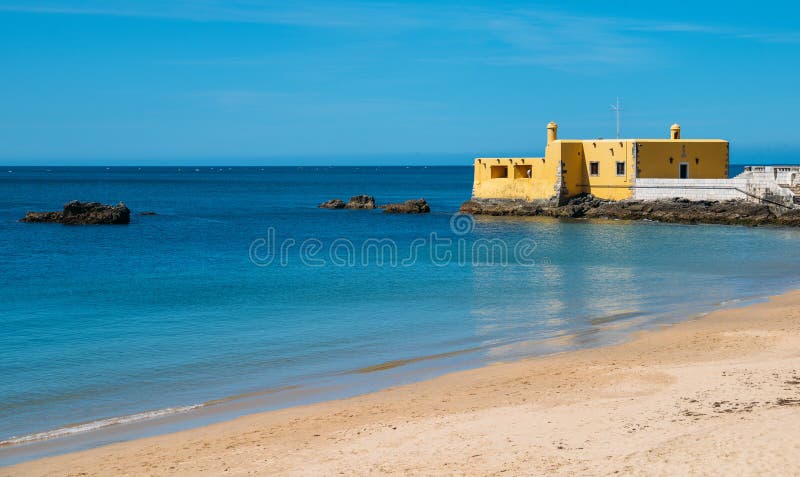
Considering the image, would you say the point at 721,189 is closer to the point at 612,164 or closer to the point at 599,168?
the point at 612,164

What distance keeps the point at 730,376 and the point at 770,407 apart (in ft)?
6.07

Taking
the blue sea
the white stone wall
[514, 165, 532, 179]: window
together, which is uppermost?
[514, 165, 532, 179]: window

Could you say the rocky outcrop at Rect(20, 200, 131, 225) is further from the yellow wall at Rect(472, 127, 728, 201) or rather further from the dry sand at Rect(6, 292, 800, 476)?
the dry sand at Rect(6, 292, 800, 476)

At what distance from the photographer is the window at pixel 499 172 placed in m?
48.8

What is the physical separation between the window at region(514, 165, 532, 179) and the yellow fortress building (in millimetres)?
243

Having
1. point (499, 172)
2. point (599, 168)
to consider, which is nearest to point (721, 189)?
point (599, 168)

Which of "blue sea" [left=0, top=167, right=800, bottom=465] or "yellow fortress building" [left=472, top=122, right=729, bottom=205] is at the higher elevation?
"yellow fortress building" [left=472, top=122, right=729, bottom=205]

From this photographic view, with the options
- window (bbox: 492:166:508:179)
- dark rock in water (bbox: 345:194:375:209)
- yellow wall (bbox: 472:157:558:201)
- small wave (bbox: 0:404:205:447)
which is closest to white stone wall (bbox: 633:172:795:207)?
yellow wall (bbox: 472:157:558:201)

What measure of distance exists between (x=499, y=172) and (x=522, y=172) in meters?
1.60

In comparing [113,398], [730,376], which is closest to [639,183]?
[730,376]

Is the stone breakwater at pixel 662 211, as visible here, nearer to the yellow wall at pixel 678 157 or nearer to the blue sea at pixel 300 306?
the blue sea at pixel 300 306

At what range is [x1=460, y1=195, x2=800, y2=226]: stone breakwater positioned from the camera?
128 feet

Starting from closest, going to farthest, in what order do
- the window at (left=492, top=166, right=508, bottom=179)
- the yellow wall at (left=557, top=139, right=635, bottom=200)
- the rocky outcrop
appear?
the yellow wall at (left=557, top=139, right=635, bottom=200) → the rocky outcrop → the window at (left=492, top=166, right=508, bottom=179)

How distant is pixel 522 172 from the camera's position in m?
48.0
